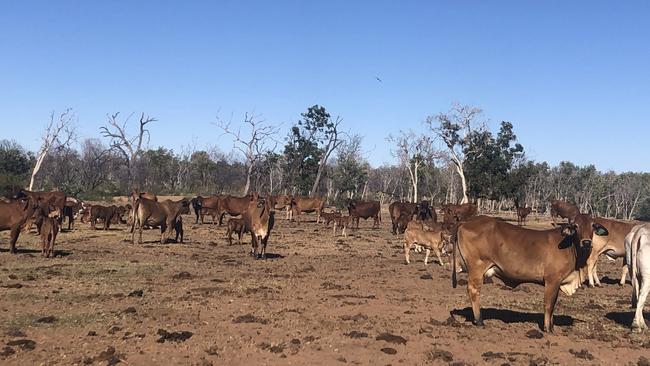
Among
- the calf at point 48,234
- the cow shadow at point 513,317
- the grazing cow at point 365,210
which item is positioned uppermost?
the grazing cow at point 365,210

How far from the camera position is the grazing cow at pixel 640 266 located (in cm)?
1159

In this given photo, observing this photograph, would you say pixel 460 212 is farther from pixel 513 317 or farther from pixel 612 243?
pixel 513 317

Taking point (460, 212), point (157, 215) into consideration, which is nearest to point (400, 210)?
point (460, 212)

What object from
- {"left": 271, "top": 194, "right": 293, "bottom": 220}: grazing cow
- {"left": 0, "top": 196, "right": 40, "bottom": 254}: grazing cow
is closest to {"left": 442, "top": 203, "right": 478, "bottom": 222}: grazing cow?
{"left": 271, "top": 194, "right": 293, "bottom": 220}: grazing cow

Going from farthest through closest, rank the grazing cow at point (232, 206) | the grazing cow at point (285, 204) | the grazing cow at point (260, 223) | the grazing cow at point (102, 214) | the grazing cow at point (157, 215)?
the grazing cow at point (285, 204)
the grazing cow at point (232, 206)
the grazing cow at point (102, 214)
the grazing cow at point (157, 215)
the grazing cow at point (260, 223)

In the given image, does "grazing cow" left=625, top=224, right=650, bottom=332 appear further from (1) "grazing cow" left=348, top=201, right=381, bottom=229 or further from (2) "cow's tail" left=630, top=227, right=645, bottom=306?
(1) "grazing cow" left=348, top=201, right=381, bottom=229

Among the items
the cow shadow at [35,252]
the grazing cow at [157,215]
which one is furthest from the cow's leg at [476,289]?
the grazing cow at [157,215]

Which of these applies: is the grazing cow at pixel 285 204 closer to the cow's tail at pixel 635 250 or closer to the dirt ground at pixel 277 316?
the dirt ground at pixel 277 316

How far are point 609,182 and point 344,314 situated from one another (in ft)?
390

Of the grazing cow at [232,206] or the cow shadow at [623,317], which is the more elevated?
the grazing cow at [232,206]

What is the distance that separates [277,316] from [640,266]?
7.21 m

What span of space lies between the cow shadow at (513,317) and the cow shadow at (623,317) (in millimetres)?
982

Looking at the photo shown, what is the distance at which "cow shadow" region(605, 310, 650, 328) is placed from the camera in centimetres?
1247

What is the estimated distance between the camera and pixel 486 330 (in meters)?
11.2
